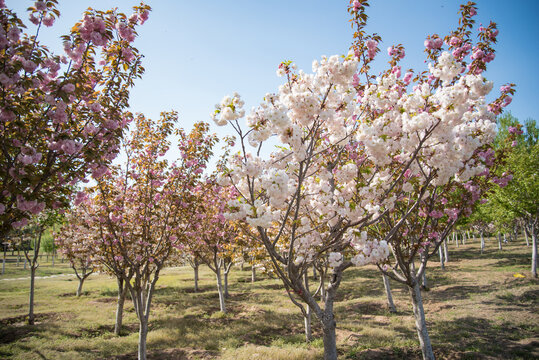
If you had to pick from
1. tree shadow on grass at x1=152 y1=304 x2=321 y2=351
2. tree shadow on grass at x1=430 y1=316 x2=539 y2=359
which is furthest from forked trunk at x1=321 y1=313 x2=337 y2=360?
tree shadow on grass at x1=152 y1=304 x2=321 y2=351

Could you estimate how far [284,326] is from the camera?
11.8 metres

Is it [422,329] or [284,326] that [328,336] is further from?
[284,326]

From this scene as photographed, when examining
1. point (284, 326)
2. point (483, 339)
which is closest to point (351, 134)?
point (483, 339)

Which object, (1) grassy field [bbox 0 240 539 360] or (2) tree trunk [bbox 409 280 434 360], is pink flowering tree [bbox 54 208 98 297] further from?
(2) tree trunk [bbox 409 280 434 360]

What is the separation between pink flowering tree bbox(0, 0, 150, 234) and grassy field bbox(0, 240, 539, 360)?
714cm

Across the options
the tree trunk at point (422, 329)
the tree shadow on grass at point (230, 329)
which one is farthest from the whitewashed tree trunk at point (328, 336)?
the tree shadow on grass at point (230, 329)

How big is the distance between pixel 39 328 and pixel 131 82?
1294 centimetres

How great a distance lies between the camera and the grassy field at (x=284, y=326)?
824 cm

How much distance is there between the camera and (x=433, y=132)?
4375mm

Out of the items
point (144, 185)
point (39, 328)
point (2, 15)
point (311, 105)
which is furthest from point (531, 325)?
point (39, 328)

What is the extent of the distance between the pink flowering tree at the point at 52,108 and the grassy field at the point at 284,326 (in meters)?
7.14

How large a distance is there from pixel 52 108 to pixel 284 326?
11.5m

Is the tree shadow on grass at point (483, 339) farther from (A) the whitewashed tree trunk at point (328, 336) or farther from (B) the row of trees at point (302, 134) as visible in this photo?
(A) the whitewashed tree trunk at point (328, 336)

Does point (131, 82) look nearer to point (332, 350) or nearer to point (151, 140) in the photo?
point (151, 140)
